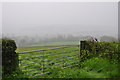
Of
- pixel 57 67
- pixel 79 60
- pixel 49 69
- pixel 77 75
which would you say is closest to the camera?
pixel 77 75

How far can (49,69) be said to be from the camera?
5.84m

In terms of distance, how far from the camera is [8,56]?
196 inches

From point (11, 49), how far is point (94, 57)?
12.1 ft

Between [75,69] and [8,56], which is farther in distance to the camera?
[75,69]

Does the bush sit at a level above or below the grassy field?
above

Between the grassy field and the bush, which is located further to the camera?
the grassy field

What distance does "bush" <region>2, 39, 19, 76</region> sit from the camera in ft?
16.1

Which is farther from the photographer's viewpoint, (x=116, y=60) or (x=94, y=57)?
(x=94, y=57)

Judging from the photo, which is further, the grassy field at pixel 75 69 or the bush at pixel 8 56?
the grassy field at pixel 75 69

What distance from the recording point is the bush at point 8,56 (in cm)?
491

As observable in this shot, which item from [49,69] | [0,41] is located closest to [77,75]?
[49,69]

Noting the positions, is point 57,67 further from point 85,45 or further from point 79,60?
point 85,45

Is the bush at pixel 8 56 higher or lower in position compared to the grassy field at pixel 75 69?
higher

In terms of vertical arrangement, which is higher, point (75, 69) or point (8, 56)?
point (8, 56)
